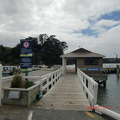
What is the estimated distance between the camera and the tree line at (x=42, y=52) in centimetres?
5278

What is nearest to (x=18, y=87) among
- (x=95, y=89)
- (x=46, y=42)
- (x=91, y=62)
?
(x=95, y=89)

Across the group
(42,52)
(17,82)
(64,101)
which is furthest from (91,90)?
(42,52)

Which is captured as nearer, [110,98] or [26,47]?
[26,47]

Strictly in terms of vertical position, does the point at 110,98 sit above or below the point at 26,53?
below

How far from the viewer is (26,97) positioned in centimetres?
474

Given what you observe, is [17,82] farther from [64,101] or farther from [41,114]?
[64,101]

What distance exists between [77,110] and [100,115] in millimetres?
783

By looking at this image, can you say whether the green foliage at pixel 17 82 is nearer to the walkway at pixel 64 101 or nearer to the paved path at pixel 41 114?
the paved path at pixel 41 114

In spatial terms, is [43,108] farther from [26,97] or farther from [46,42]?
[46,42]

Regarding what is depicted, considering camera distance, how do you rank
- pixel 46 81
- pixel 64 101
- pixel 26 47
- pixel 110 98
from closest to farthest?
pixel 64 101 < pixel 26 47 < pixel 46 81 < pixel 110 98

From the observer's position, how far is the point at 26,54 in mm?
6816

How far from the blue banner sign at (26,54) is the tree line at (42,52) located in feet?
150

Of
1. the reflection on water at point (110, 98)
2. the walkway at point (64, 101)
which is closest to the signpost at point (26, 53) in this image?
the walkway at point (64, 101)

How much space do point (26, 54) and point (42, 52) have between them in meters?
52.9
